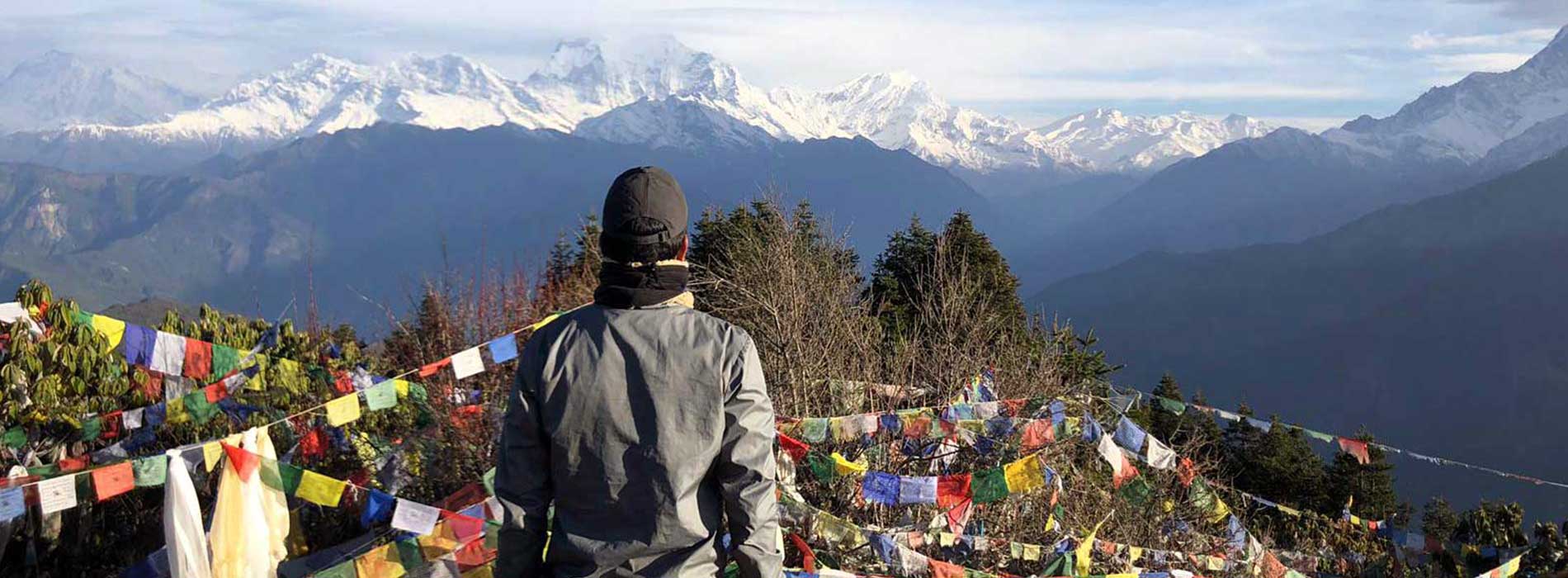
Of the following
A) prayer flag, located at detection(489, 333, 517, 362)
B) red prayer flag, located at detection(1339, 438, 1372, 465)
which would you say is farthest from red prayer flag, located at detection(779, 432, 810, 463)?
red prayer flag, located at detection(1339, 438, 1372, 465)

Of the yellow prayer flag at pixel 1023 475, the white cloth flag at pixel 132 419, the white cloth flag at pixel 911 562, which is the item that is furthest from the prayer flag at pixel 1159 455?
the white cloth flag at pixel 132 419

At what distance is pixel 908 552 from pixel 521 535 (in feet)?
19.3

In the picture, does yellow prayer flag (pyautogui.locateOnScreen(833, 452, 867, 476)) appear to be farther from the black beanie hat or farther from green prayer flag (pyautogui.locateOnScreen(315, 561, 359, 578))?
the black beanie hat

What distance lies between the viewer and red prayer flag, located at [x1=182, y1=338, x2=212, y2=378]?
441 inches

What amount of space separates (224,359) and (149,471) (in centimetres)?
440

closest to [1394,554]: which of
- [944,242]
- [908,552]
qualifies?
Answer: [944,242]

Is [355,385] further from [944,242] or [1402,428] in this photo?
[1402,428]

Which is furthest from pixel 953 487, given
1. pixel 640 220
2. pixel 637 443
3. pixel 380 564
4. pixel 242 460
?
pixel 640 220

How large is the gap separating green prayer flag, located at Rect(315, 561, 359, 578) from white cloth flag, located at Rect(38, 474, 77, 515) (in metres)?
1.58

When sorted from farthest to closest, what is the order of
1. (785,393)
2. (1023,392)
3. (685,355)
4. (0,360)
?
(1023,392), (785,393), (0,360), (685,355)

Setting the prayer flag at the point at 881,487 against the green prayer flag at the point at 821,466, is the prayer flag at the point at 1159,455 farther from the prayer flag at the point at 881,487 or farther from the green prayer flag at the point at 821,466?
the prayer flag at the point at 881,487

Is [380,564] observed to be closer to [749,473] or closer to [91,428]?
[91,428]

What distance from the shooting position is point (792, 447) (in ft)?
32.3

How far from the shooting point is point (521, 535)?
3518 mm
